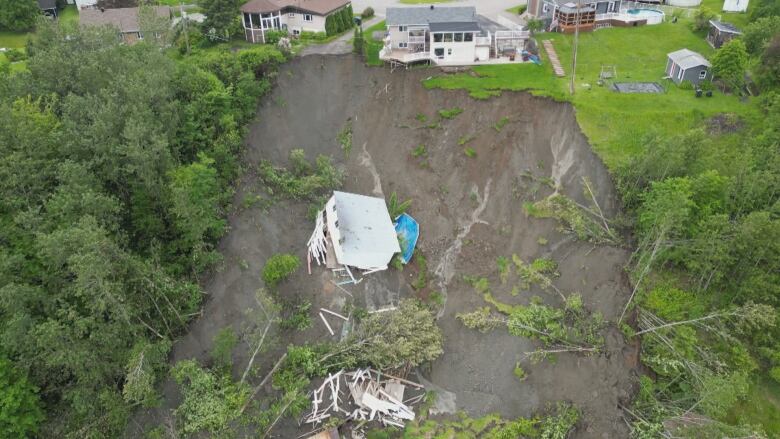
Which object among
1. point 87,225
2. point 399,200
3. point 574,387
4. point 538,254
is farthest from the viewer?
point 399,200

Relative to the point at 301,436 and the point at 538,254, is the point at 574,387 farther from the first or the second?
the point at 301,436

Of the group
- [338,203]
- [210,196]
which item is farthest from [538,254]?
[210,196]

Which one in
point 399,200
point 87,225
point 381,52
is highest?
point 381,52

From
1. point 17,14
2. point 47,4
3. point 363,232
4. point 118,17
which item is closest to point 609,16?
point 363,232

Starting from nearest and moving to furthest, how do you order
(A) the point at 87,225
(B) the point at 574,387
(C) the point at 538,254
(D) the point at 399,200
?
1. (A) the point at 87,225
2. (B) the point at 574,387
3. (C) the point at 538,254
4. (D) the point at 399,200

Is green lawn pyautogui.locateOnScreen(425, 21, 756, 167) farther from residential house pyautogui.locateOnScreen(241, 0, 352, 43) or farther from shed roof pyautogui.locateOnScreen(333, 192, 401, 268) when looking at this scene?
residential house pyautogui.locateOnScreen(241, 0, 352, 43)

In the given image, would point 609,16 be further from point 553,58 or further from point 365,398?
point 365,398

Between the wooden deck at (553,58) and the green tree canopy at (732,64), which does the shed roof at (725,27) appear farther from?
the wooden deck at (553,58)
